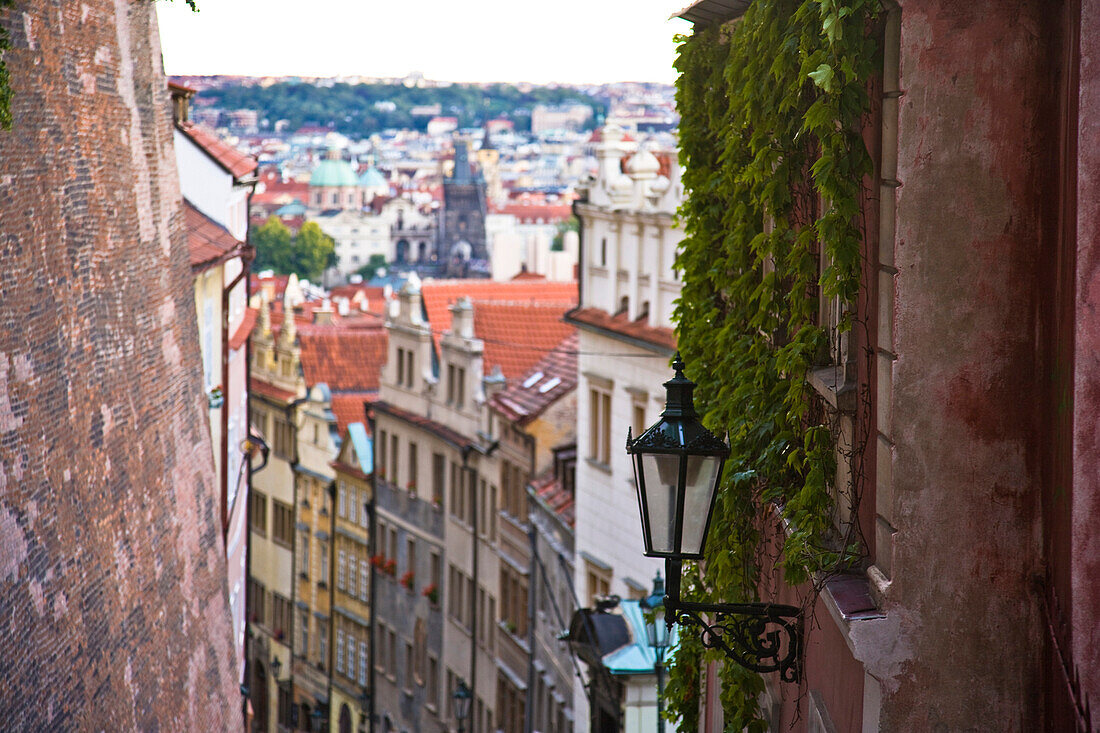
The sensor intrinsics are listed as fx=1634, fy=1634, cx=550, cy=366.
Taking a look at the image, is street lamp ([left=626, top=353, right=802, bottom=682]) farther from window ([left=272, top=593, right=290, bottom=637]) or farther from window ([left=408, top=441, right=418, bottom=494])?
window ([left=272, top=593, right=290, bottom=637])

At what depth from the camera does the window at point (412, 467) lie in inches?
1483

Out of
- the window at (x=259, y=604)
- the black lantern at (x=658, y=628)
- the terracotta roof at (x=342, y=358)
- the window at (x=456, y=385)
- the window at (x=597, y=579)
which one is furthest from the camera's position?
the terracotta roof at (x=342, y=358)

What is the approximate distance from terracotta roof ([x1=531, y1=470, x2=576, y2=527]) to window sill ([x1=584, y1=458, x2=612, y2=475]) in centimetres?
124

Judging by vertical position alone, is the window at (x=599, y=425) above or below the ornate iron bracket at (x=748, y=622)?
below

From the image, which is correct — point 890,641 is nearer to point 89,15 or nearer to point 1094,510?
point 1094,510

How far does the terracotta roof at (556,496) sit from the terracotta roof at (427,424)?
451 centimetres

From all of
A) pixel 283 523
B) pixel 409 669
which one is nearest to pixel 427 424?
pixel 409 669

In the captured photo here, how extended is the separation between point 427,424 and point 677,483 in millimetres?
31073

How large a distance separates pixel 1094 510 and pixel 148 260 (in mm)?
11223

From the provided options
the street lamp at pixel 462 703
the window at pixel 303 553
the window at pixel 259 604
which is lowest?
the window at pixel 259 604

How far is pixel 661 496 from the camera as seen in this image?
18.4ft

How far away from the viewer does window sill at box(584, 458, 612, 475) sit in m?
24.3

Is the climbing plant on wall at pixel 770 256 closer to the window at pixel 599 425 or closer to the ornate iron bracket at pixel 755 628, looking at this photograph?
the ornate iron bracket at pixel 755 628

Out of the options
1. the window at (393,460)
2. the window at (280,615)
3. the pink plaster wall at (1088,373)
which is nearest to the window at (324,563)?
the window at (280,615)
